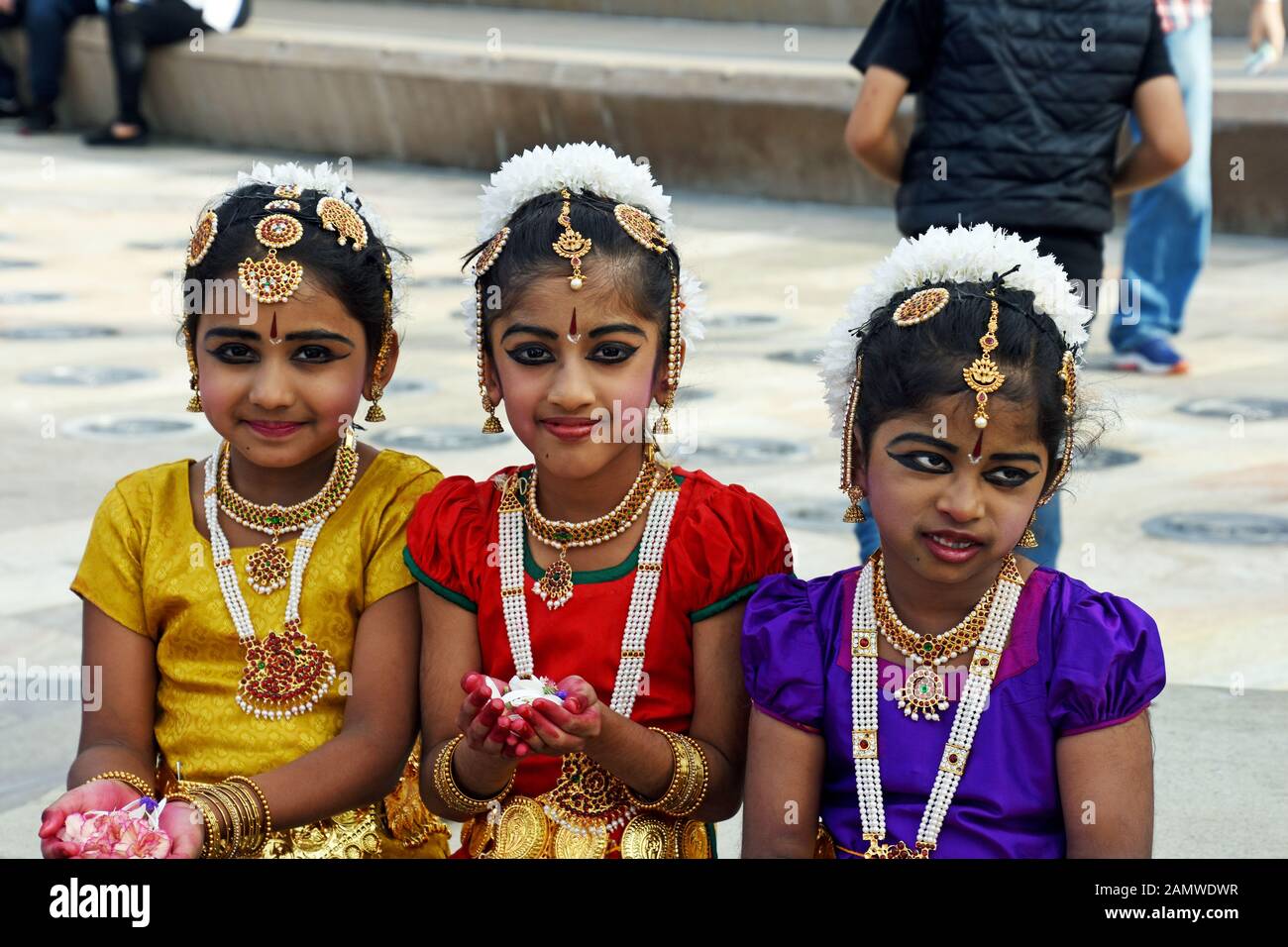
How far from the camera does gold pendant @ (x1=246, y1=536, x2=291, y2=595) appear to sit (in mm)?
3164

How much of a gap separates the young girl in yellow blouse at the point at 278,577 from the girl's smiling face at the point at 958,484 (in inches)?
33.3

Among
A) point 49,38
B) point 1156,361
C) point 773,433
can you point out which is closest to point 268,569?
point 773,433

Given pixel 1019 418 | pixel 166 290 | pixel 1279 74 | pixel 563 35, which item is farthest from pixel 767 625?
pixel 563 35

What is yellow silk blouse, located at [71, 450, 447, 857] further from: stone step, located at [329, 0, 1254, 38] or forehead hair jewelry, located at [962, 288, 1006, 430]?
stone step, located at [329, 0, 1254, 38]

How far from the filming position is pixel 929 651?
2805mm

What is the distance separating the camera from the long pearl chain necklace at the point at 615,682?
9.74 feet

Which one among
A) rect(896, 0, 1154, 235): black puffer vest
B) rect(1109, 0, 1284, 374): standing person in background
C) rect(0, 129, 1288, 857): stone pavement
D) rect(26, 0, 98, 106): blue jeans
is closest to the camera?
rect(0, 129, 1288, 857): stone pavement

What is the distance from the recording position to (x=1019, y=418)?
273 cm

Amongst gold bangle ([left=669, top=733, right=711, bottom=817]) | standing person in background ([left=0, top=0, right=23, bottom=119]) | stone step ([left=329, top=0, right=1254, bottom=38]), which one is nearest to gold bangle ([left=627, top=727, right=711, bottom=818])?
gold bangle ([left=669, top=733, right=711, bottom=817])

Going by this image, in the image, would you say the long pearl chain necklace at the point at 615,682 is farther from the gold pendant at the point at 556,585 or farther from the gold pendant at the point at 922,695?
the gold pendant at the point at 922,695

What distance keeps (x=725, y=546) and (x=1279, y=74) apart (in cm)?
922

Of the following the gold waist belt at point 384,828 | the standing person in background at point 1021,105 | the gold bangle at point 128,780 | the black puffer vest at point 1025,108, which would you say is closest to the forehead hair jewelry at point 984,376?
the gold waist belt at point 384,828

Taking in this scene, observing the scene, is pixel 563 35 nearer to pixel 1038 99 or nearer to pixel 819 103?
pixel 819 103

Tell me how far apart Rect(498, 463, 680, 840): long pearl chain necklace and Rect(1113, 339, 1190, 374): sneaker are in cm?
512
